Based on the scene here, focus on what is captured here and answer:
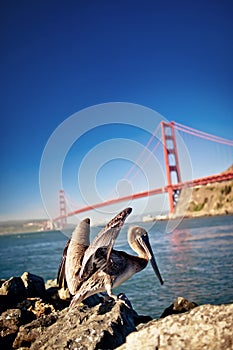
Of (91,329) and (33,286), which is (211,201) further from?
(91,329)

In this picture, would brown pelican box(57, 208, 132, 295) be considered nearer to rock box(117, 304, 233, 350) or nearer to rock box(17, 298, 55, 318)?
rock box(17, 298, 55, 318)

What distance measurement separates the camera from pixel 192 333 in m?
2.26

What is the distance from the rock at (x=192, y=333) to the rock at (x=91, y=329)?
1114mm

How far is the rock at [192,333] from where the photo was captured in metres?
2.16

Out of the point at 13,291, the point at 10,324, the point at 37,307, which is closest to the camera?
the point at 10,324

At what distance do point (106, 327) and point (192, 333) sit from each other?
154cm

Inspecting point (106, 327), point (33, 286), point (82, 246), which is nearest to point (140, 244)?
point (82, 246)

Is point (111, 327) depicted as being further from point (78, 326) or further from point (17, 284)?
point (17, 284)

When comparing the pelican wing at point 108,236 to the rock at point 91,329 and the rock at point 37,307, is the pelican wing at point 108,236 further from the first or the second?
the rock at point 37,307

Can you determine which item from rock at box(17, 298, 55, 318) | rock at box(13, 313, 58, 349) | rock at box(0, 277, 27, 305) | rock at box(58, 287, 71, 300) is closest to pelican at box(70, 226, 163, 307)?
rock at box(13, 313, 58, 349)

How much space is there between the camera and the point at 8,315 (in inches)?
211

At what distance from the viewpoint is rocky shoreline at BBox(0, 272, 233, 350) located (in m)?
2.24

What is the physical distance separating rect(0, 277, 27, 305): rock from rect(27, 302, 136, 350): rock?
2.99m

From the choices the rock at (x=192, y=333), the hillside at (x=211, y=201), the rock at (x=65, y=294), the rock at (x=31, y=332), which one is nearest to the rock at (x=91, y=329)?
the rock at (x=31, y=332)
